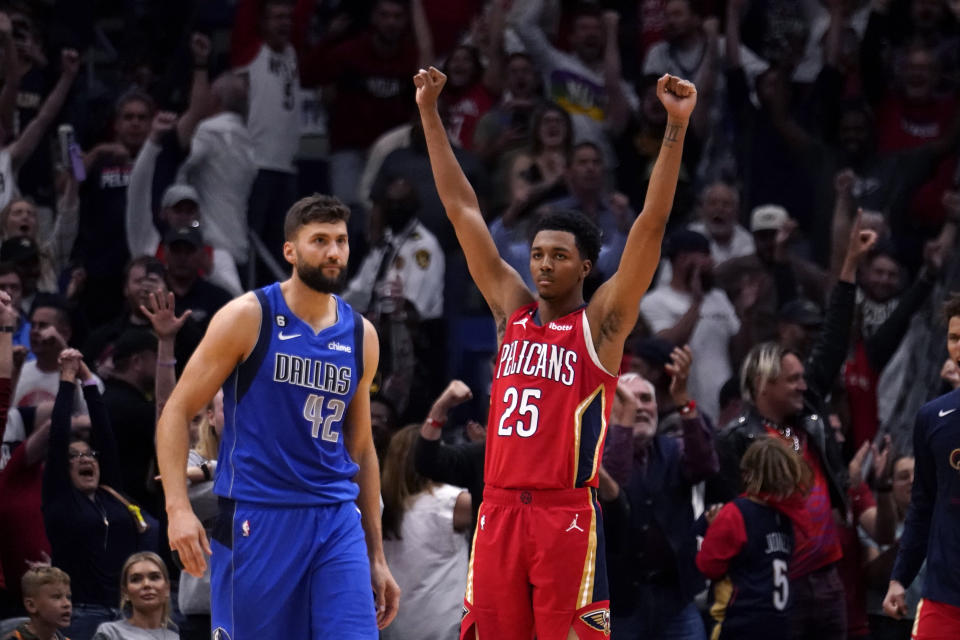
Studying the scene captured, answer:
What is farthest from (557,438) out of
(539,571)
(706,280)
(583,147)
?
(583,147)

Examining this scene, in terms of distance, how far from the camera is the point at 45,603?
27.1 feet

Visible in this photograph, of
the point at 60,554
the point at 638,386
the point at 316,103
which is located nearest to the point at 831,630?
the point at 638,386

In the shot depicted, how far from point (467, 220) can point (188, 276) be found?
14.8 ft

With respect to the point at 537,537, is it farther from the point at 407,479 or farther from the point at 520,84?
the point at 520,84

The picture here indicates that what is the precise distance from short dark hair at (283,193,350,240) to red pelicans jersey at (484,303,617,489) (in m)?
0.93

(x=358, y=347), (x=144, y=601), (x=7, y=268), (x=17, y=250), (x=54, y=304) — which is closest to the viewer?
(x=358, y=347)

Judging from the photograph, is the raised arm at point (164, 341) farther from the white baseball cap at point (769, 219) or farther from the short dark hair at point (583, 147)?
the white baseball cap at point (769, 219)

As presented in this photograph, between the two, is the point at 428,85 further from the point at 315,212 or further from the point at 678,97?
the point at 678,97

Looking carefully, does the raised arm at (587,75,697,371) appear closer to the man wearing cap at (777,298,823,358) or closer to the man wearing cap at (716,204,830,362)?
the man wearing cap at (777,298,823,358)

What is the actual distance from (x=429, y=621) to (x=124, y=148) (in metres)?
5.47

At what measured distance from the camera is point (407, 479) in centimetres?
902

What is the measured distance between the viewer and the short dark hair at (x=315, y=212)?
6.69 m

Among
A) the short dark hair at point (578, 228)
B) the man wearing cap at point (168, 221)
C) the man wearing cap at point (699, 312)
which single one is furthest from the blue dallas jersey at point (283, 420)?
the man wearing cap at point (168, 221)

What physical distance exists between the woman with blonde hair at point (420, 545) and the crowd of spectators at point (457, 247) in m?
0.02
